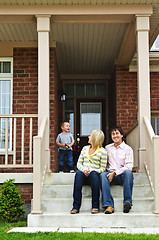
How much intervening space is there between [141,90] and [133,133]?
43.1 inches

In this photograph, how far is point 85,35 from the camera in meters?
7.69

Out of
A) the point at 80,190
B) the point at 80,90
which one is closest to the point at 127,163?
the point at 80,190

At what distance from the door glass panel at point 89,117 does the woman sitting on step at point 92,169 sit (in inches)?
192

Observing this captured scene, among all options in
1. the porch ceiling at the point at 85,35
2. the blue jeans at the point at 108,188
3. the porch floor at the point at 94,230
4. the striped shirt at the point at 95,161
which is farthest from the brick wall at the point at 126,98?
the porch floor at the point at 94,230

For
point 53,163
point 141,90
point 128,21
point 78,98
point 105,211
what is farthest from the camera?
point 78,98

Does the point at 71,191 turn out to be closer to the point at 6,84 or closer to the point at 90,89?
the point at 6,84

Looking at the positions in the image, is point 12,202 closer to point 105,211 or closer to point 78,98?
point 105,211

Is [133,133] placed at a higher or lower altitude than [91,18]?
lower

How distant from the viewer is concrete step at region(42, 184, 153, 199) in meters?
5.24

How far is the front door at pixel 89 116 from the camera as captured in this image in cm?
1031

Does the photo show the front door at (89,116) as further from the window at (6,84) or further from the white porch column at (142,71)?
the white porch column at (142,71)

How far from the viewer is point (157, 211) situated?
4.83 m

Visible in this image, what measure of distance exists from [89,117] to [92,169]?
5.33m

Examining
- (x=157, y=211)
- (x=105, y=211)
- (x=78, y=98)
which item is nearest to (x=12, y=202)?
(x=105, y=211)
